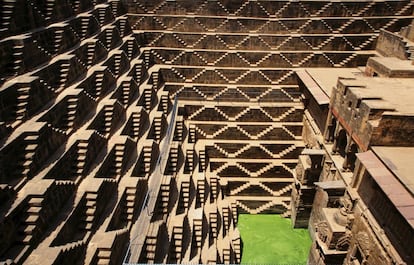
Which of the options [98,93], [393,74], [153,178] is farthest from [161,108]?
[393,74]

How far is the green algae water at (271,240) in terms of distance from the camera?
1281 centimetres

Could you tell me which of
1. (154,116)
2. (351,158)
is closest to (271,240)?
(351,158)

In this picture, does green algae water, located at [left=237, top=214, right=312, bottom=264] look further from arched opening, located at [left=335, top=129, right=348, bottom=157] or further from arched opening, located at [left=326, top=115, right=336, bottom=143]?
arched opening, located at [left=326, top=115, right=336, bottom=143]

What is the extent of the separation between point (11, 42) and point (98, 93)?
3.33m

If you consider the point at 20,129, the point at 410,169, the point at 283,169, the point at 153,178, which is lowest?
the point at 283,169

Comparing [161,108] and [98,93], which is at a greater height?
[98,93]

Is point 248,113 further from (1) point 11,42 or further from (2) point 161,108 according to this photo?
(1) point 11,42

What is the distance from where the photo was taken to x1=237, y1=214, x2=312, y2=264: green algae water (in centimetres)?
1281

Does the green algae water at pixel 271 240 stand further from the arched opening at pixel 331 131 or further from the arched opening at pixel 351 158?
the arched opening at pixel 331 131

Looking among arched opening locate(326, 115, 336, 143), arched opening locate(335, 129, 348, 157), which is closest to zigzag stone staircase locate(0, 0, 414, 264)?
arched opening locate(326, 115, 336, 143)

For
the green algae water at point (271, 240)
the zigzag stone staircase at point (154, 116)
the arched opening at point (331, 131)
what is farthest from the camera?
the green algae water at point (271, 240)

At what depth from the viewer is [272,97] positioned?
52.4 feet

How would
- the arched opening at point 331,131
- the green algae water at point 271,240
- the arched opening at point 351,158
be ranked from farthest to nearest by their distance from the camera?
1. the green algae water at point 271,240
2. the arched opening at point 331,131
3. the arched opening at point 351,158

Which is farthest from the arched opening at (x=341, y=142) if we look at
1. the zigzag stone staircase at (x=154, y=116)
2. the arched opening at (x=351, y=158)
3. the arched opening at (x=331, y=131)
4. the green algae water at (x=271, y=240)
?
the green algae water at (x=271, y=240)
